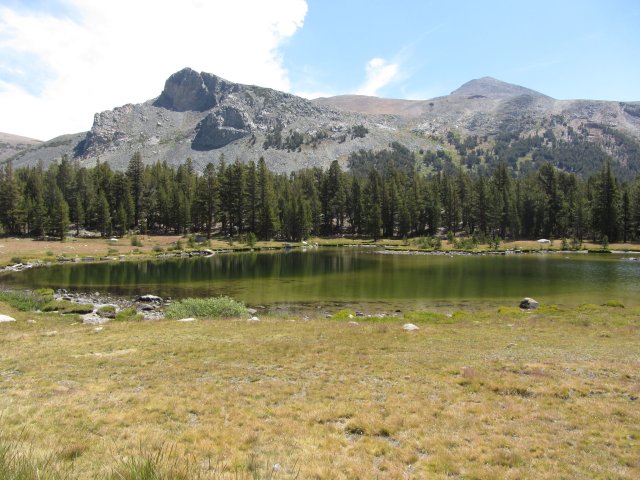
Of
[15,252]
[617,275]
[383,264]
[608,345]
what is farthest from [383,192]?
[608,345]

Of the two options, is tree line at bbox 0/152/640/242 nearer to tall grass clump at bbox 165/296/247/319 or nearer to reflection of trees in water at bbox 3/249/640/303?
reflection of trees in water at bbox 3/249/640/303

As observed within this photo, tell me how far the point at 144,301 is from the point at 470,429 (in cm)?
3236

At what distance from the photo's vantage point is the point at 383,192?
410 ft

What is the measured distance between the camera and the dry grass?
7711 millimetres

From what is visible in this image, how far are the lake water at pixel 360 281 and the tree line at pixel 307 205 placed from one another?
1809 inches

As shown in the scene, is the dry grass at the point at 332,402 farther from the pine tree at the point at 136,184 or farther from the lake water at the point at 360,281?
the pine tree at the point at 136,184

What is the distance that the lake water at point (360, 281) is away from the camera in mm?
38062

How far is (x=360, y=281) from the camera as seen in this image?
4800 centimetres

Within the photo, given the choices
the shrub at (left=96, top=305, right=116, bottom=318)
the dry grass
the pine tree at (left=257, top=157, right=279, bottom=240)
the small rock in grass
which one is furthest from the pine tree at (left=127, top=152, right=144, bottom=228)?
the small rock in grass

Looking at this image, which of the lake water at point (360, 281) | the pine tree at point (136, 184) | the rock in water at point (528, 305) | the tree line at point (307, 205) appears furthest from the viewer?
the pine tree at point (136, 184)

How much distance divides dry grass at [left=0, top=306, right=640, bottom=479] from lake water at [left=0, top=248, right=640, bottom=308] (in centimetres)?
1794

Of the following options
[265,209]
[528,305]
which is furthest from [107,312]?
[265,209]

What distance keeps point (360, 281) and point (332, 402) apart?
122 ft

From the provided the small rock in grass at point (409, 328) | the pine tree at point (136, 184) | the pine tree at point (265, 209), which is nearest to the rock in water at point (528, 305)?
the small rock in grass at point (409, 328)
